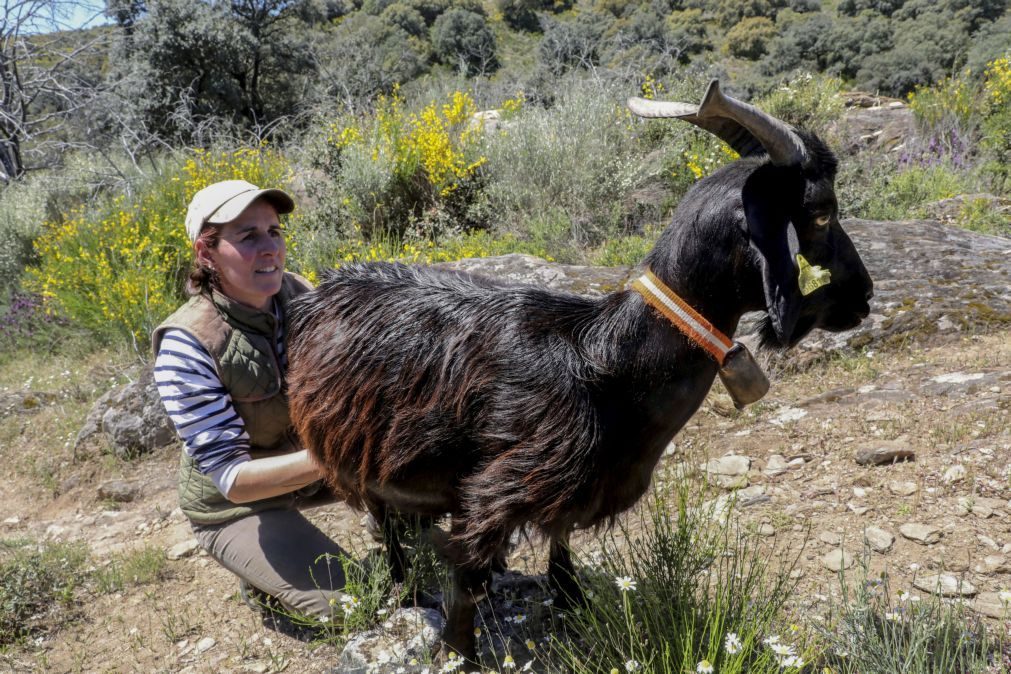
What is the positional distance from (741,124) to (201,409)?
2025mm

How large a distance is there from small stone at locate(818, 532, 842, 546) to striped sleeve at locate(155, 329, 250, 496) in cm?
231

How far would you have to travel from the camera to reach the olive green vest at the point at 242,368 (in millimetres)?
2604

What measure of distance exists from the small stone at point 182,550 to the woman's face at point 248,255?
5.56 feet

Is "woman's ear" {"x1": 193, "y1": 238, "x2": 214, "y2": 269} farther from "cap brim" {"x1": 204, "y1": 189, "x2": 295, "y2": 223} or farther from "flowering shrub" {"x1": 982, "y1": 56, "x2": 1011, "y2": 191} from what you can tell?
"flowering shrub" {"x1": 982, "y1": 56, "x2": 1011, "y2": 191}

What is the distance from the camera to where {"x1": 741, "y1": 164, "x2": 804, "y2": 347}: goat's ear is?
1751 mm

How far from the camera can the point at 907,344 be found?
4.38 m

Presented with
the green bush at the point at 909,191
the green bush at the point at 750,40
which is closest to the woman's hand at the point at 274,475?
the green bush at the point at 909,191

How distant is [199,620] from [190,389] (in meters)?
1.20


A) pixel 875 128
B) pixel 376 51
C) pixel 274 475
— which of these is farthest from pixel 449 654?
pixel 376 51

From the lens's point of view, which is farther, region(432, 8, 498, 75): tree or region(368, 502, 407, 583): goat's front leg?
region(432, 8, 498, 75): tree

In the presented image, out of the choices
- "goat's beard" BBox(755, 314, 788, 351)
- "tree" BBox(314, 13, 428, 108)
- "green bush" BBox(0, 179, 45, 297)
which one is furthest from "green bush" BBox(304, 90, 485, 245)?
"tree" BBox(314, 13, 428, 108)

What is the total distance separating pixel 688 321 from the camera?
1.87m

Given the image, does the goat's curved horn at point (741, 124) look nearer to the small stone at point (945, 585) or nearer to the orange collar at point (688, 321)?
the orange collar at point (688, 321)

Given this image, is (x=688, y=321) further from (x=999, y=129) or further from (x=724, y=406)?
(x=999, y=129)
